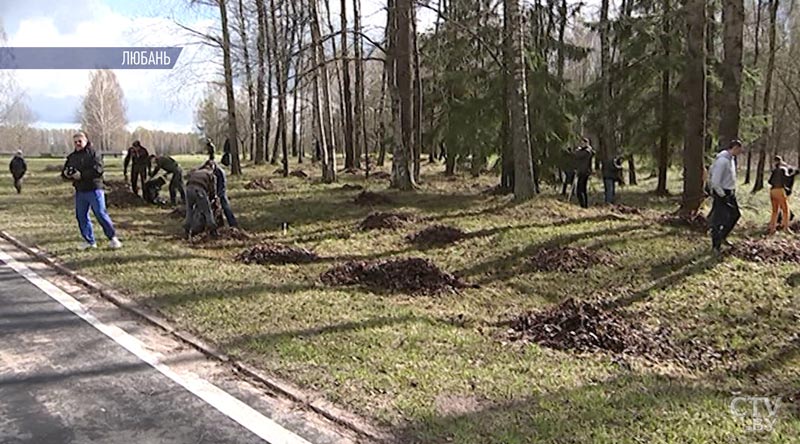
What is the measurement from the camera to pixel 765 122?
2394 centimetres

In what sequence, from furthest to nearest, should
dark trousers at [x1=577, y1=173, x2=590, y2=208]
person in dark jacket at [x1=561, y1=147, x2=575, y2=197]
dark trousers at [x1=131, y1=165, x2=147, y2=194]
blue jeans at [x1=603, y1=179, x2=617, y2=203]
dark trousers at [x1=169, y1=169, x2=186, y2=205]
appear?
person in dark jacket at [x1=561, y1=147, x2=575, y2=197] < blue jeans at [x1=603, y1=179, x2=617, y2=203] < dark trousers at [x1=131, y1=165, x2=147, y2=194] < dark trousers at [x1=577, y1=173, x2=590, y2=208] < dark trousers at [x1=169, y1=169, x2=186, y2=205]

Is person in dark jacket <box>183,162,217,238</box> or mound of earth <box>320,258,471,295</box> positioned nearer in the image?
mound of earth <box>320,258,471,295</box>

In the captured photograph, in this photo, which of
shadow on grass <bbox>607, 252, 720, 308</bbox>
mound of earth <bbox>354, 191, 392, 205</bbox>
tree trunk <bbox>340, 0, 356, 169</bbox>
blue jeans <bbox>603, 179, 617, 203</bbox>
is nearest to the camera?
shadow on grass <bbox>607, 252, 720, 308</bbox>

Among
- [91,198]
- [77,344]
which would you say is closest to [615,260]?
[77,344]

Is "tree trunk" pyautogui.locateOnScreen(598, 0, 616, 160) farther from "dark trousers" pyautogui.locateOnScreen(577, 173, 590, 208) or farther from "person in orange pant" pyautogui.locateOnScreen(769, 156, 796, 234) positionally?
"person in orange pant" pyautogui.locateOnScreen(769, 156, 796, 234)

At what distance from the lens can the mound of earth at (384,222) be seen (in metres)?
13.5

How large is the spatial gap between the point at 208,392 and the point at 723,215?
8964 millimetres

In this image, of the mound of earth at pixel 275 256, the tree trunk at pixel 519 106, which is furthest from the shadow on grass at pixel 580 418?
the tree trunk at pixel 519 106

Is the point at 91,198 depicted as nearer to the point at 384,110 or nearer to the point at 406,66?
the point at 406,66

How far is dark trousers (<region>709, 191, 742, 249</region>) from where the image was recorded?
34.2ft

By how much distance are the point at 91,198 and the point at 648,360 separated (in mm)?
8759

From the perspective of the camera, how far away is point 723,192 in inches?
407

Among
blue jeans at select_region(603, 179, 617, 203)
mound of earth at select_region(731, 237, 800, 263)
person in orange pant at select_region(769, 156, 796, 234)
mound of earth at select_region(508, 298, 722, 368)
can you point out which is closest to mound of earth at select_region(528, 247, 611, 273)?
mound of earth at select_region(731, 237, 800, 263)

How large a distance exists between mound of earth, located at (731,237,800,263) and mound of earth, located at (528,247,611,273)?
7.43 ft
